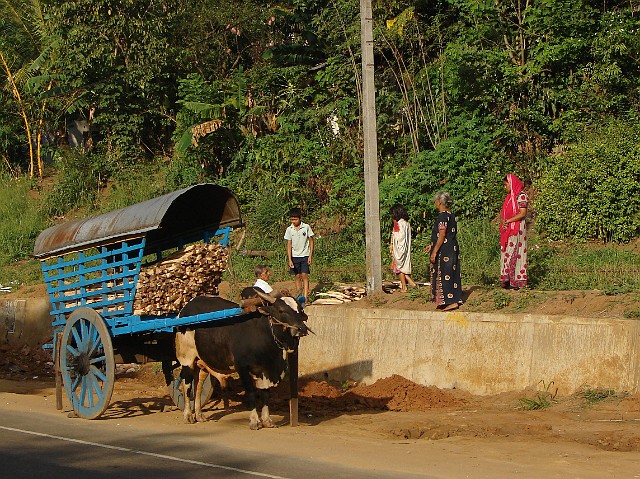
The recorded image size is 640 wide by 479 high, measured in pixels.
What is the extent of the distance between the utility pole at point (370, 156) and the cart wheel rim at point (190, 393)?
3.82 metres

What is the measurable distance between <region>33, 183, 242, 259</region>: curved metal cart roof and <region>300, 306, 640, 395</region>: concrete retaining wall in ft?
9.81

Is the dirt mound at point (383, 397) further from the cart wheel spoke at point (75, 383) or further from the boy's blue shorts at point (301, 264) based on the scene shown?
the boy's blue shorts at point (301, 264)

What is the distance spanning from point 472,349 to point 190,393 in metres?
3.68

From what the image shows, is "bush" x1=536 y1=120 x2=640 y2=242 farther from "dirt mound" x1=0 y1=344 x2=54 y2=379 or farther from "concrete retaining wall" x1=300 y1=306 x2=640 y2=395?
"dirt mound" x1=0 y1=344 x2=54 y2=379

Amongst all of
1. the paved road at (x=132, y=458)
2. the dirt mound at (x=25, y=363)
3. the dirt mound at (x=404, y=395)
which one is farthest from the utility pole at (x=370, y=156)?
the dirt mound at (x=25, y=363)

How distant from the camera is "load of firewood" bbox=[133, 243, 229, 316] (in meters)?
11.9

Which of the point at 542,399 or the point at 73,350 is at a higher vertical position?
the point at 73,350

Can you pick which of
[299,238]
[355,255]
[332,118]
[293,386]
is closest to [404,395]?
[293,386]

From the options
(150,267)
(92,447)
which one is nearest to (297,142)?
(150,267)

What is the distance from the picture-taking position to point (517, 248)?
14406mm

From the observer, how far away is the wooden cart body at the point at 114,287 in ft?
38.9

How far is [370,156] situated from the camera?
628 inches

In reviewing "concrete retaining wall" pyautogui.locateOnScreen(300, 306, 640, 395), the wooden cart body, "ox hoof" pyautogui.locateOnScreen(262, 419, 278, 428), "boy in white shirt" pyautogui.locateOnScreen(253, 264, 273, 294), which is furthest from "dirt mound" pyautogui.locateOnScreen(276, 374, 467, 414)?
"boy in white shirt" pyautogui.locateOnScreen(253, 264, 273, 294)

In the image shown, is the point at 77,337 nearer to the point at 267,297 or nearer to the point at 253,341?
the point at 253,341
